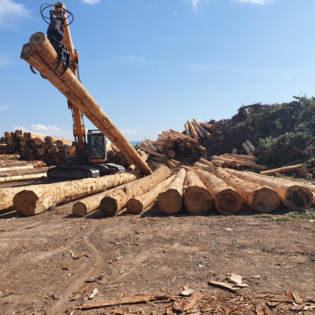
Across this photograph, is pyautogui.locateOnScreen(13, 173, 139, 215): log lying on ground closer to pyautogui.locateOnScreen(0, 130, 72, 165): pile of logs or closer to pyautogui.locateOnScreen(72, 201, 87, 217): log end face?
pyautogui.locateOnScreen(72, 201, 87, 217): log end face

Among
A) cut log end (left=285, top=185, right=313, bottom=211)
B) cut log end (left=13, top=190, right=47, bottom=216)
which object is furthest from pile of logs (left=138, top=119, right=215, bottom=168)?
cut log end (left=13, top=190, right=47, bottom=216)

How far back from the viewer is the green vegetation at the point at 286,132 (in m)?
15.3

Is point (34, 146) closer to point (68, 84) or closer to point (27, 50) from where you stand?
point (68, 84)

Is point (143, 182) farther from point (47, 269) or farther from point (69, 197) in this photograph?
point (47, 269)

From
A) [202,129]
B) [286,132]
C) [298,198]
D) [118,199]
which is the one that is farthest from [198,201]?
[202,129]

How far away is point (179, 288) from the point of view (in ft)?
11.1

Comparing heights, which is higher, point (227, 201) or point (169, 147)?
point (169, 147)

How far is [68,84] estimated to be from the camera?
7965 mm

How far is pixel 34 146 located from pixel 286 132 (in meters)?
16.3

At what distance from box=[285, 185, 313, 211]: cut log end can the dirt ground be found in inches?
23.7

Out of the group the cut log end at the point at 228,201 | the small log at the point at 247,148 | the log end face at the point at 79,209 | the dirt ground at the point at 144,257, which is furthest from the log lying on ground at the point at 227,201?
the small log at the point at 247,148

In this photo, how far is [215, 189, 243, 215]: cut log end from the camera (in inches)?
273

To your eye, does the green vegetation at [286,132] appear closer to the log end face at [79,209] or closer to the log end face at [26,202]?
the log end face at [79,209]

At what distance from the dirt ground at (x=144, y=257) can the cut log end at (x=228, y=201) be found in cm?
31
